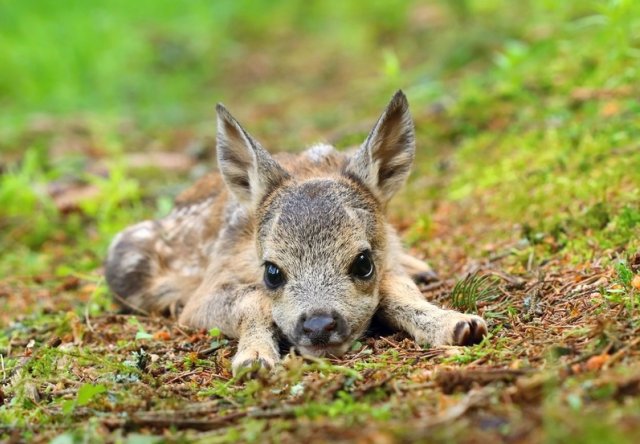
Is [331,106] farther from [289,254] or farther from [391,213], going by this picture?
[289,254]

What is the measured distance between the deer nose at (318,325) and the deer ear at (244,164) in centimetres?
166

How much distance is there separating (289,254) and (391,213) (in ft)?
13.2

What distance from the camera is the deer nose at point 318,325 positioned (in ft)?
17.1

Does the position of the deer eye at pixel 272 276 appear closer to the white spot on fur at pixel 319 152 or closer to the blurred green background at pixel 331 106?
the white spot on fur at pixel 319 152

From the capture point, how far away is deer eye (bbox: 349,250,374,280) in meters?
5.76

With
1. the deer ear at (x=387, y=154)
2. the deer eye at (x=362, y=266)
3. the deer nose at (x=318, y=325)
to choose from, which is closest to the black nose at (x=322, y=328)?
the deer nose at (x=318, y=325)

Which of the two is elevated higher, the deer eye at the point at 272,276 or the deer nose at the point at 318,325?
the deer eye at the point at 272,276

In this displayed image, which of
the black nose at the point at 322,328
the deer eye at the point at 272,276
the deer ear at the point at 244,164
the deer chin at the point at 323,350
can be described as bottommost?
the deer chin at the point at 323,350

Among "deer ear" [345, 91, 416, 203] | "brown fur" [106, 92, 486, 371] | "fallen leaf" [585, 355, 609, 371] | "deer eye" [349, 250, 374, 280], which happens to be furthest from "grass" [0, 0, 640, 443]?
"deer ear" [345, 91, 416, 203]

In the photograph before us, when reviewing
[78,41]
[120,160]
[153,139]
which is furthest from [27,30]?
[120,160]

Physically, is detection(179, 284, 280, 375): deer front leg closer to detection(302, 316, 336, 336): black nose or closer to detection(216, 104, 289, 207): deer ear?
detection(302, 316, 336, 336): black nose

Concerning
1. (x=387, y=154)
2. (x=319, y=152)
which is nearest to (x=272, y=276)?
(x=387, y=154)

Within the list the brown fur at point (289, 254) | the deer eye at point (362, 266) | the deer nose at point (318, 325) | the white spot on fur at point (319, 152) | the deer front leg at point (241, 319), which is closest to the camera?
the deer nose at point (318, 325)

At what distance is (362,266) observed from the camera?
19.1ft
